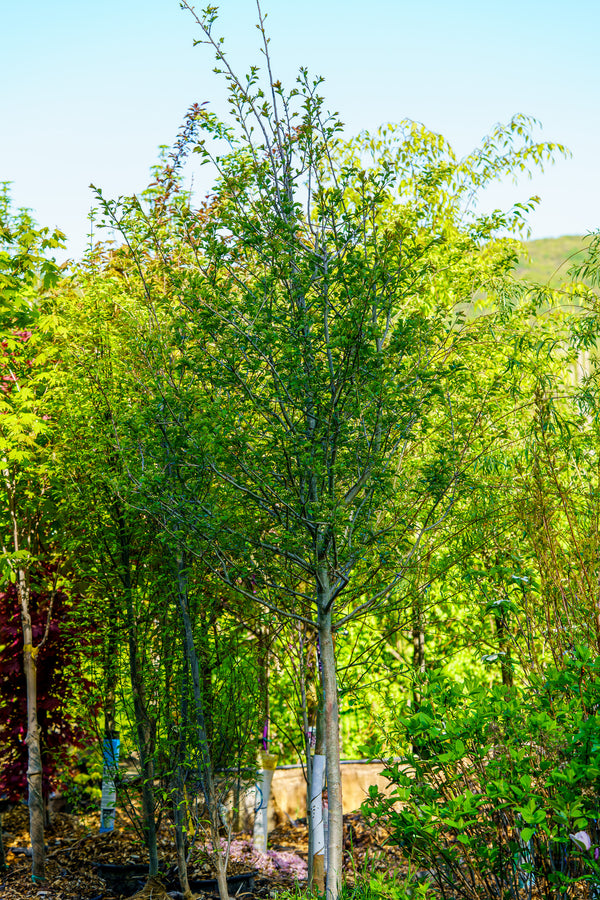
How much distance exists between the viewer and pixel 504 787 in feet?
8.86

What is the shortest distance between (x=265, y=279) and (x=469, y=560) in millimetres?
3178

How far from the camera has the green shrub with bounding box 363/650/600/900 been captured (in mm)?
2752

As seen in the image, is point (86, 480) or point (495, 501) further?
point (86, 480)

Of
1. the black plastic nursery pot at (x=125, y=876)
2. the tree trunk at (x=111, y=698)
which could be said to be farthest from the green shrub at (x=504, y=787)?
the black plastic nursery pot at (x=125, y=876)

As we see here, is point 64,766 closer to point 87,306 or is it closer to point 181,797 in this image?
point 181,797

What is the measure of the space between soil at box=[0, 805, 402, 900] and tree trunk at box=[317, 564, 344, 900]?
1253 mm

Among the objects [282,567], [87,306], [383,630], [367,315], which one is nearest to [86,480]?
[87,306]

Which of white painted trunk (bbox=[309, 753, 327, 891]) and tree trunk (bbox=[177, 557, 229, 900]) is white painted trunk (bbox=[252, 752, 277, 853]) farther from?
tree trunk (bbox=[177, 557, 229, 900])

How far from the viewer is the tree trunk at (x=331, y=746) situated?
3.81 meters

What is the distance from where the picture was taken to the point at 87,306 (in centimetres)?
621

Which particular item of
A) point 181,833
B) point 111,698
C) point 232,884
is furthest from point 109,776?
point 232,884

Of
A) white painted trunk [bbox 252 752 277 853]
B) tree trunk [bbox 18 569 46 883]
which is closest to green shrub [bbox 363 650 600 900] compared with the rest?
white painted trunk [bbox 252 752 277 853]

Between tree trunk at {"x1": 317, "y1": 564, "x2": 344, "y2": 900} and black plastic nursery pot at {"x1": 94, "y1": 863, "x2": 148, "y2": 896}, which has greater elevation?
tree trunk at {"x1": 317, "y1": 564, "x2": 344, "y2": 900}

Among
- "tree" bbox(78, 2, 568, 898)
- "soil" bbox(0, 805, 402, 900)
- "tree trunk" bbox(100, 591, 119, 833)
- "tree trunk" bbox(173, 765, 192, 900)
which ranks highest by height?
"tree" bbox(78, 2, 568, 898)
